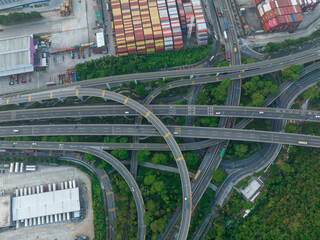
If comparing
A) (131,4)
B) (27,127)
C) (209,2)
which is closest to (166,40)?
(131,4)

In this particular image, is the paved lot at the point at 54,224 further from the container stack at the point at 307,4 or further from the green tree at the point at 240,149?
the container stack at the point at 307,4

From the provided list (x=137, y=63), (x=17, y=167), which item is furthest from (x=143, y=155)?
(x=17, y=167)

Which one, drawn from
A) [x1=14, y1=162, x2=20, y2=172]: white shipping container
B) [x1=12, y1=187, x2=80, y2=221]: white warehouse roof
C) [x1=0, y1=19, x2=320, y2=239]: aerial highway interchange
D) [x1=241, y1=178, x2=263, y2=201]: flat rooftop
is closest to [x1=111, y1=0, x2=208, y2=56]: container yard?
[x1=0, y1=19, x2=320, y2=239]: aerial highway interchange

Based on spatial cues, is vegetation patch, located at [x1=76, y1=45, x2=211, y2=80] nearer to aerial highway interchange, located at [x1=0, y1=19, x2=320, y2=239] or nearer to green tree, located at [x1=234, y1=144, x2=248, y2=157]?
aerial highway interchange, located at [x1=0, y1=19, x2=320, y2=239]

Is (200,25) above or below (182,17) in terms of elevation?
below

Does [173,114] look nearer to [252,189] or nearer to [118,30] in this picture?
[252,189]

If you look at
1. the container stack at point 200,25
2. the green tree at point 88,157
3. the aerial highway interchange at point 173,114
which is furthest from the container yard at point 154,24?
the green tree at point 88,157
